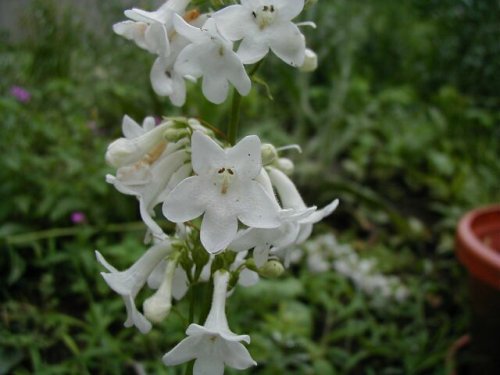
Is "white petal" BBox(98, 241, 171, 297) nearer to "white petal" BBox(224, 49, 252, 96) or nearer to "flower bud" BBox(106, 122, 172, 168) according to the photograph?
"flower bud" BBox(106, 122, 172, 168)

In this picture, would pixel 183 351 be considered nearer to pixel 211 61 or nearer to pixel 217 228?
pixel 217 228

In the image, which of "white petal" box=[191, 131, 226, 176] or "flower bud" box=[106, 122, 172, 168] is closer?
"white petal" box=[191, 131, 226, 176]

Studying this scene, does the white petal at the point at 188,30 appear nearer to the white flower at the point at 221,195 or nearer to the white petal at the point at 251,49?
the white petal at the point at 251,49

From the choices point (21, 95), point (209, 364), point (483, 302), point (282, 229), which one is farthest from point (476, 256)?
point (21, 95)

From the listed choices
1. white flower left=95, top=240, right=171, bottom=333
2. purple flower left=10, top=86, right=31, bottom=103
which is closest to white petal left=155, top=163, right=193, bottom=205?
white flower left=95, top=240, right=171, bottom=333

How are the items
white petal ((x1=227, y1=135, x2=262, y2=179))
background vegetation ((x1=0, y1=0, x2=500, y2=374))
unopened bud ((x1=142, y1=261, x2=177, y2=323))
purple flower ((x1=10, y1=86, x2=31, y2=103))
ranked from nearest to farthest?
white petal ((x1=227, y1=135, x2=262, y2=179)) → unopened bud ((x1=142, y1=261, x2=177, y2=323)) → background vegetation ((x1=0, y1=0, x2=500, y2=374)) → purple flower ((x1=10, y1=86, x2=31, y2=103))

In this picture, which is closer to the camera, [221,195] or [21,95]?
[221,195]
